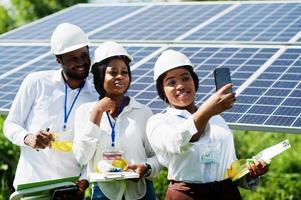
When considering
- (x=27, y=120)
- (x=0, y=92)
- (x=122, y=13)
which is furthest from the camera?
(x=122, y=13)

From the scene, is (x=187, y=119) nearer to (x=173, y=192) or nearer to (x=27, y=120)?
(x=173, y=192)

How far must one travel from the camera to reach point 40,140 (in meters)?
7.90

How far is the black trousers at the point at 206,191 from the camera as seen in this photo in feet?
23.9

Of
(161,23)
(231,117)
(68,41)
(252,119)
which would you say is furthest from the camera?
(161,23)

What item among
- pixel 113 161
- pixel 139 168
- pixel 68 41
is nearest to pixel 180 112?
pixel 139 168

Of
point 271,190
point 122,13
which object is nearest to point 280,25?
point 122,13

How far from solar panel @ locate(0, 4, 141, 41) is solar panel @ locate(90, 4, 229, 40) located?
0.38 metres

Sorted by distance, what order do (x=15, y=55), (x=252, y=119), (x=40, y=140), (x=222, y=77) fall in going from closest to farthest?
1. (x=222, y=77)
2. (x=40, y=140)
3. (x=252, y=119)
4. (x=15, y=55)

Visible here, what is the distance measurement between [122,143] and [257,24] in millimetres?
4748

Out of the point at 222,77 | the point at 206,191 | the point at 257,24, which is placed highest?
the point at 222,77

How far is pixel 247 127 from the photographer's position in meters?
8.52

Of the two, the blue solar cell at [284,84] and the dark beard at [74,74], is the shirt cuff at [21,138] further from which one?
the blue solar cell at [284,84]

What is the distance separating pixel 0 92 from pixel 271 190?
221 inches

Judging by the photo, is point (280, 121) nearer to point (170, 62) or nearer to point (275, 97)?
point (275, 97)
